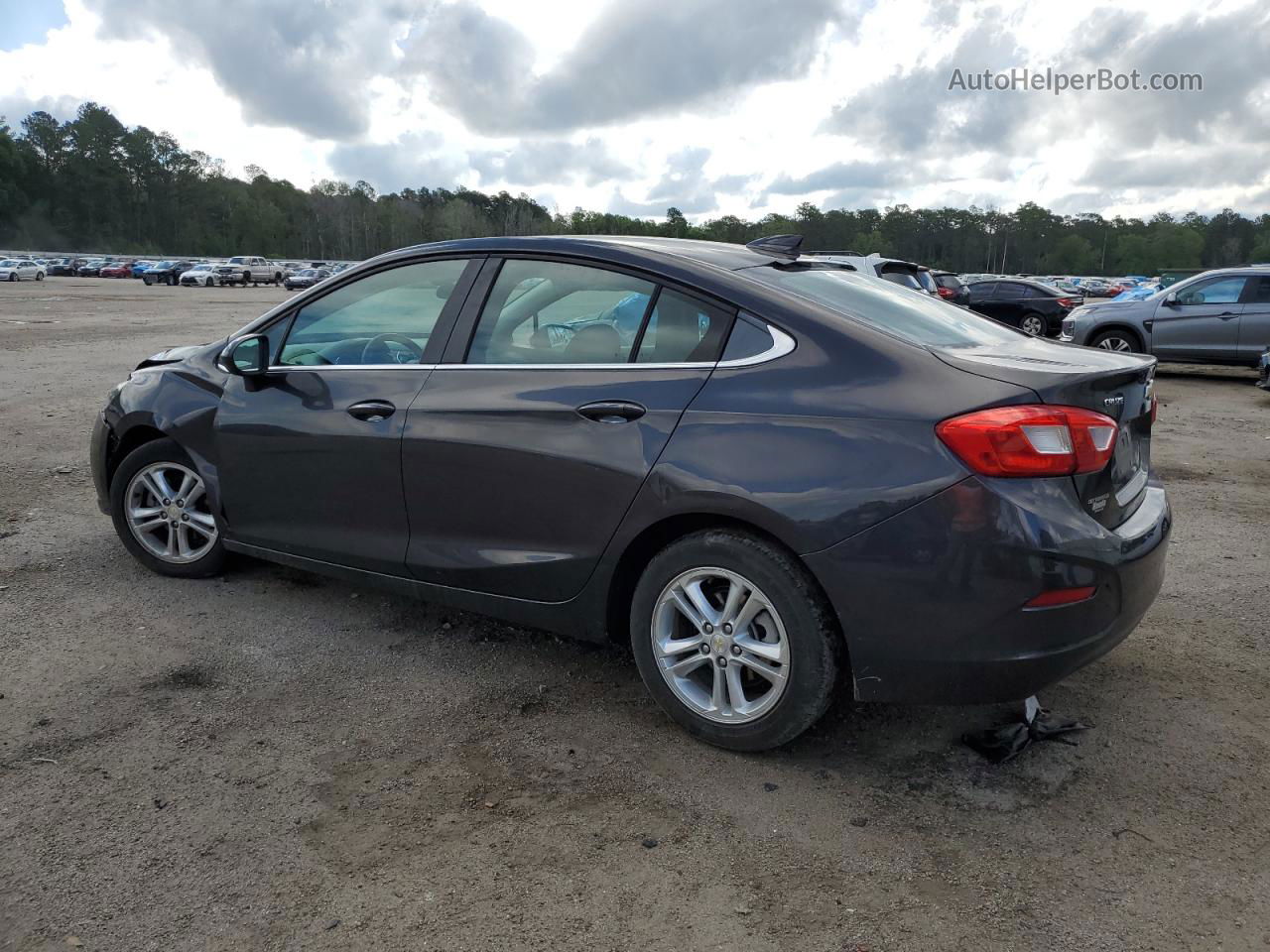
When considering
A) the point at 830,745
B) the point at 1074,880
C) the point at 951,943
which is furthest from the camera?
the point at 830,745

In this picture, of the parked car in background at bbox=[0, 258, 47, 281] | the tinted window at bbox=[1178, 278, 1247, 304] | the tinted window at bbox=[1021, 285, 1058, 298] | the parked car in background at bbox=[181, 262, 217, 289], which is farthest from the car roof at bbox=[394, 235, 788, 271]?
the parked car in background at bbox=[0, 258, 47, 281]

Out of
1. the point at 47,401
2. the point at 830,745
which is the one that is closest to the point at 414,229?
the point at 47,401

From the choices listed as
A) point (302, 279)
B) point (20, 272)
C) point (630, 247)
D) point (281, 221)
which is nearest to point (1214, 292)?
point (630, 247)

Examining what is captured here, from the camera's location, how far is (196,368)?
15.1ft

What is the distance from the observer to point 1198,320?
46.1 feet

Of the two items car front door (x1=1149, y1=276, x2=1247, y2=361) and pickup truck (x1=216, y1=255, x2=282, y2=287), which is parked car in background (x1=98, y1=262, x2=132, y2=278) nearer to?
pickup truck (x1=216, y1=255, x2=282, y2=287)

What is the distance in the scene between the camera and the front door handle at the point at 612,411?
10.5 feet

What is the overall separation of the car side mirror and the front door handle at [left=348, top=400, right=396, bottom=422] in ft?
1.98

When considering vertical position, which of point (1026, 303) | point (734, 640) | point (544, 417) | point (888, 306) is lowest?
point (734, 640)

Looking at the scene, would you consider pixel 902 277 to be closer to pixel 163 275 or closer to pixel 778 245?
pixel 778 245

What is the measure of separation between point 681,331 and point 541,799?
1.53m

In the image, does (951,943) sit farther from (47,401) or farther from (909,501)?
(47,401)

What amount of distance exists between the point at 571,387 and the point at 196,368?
222cm

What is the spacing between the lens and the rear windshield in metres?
3.24
